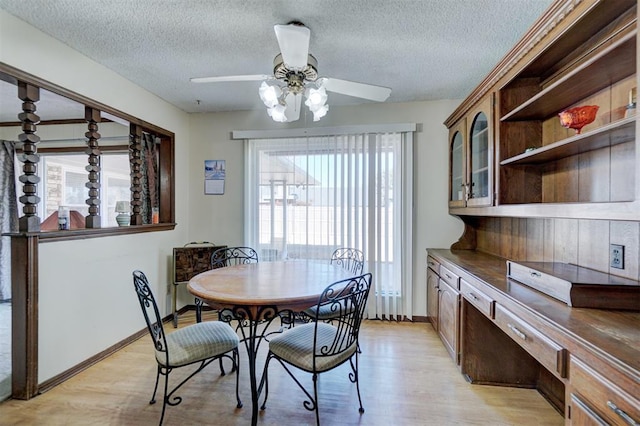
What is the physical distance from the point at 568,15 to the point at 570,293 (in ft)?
4.25

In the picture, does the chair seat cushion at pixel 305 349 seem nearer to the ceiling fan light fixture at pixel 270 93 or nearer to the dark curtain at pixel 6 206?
the ceiling fan light fixture at pixel 270 93

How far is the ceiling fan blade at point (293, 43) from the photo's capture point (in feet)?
4.90

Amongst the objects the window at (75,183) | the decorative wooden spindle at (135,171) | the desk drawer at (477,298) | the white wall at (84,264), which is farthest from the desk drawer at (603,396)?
the window at (75,183)

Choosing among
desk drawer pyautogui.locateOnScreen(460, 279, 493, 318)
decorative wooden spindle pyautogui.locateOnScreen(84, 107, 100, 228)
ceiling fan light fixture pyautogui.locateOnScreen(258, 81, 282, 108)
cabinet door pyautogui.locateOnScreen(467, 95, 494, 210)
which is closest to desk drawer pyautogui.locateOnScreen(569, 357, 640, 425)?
desk drawer pyautogui.locateOnScreen(460, 279, 493, 318)

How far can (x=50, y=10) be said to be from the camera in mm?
1874

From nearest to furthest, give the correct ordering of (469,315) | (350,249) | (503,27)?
(503,27) → (469,315) → (350,249)

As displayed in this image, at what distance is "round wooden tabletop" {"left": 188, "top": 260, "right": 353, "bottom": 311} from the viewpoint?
1.69 metres

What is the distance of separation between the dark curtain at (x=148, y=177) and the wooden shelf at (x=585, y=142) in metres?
3.39

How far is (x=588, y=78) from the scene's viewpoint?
146 cm

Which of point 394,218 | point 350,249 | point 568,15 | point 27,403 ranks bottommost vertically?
point 27,403

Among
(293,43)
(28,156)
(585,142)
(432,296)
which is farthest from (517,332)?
(28,156)

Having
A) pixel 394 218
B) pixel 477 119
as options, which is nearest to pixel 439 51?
pixel 477 119

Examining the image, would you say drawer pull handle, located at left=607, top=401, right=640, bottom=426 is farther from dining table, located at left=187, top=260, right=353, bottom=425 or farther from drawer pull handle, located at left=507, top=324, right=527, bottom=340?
dining table, located at left=187, top=260, right=353, bottom=425

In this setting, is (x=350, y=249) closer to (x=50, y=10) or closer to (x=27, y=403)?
(x=27, y=403)
